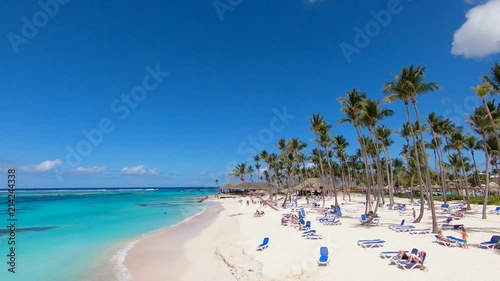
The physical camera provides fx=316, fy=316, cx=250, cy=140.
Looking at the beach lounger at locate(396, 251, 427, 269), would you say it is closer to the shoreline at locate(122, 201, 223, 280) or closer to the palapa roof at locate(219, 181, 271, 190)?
the shoreline at locate(122, 201, 223, 280)

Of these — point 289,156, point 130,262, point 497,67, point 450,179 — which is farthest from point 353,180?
point 130,262

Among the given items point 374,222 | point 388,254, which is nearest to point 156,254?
point 388,254

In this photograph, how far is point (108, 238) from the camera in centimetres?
2078

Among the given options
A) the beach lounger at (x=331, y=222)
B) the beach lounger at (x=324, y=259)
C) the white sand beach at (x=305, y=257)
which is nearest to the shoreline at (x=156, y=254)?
the white sand beach at (x=305, y=257)

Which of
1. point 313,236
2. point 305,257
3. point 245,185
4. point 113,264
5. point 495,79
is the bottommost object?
point 113,264

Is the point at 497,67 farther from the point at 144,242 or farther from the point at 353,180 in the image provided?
the point at 353,180

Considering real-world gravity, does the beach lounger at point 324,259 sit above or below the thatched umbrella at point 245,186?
below

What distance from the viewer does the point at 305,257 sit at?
12398mm

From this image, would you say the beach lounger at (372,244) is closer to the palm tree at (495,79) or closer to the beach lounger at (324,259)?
the beach lounger at (324,259)

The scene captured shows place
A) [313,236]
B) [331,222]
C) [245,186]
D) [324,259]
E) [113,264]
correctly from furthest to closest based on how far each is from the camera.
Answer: [245,186]
[331,222]
[313,236]
[113,264]
[324,259]

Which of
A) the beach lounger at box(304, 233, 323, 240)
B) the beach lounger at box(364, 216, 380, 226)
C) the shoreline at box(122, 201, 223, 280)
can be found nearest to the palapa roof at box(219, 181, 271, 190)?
the shoreline at box(122, 201, 223, 280)

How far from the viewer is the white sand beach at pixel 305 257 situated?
389 inches

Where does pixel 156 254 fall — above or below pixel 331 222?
below

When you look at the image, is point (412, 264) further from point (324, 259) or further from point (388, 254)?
point (324, 259)
